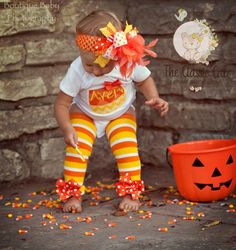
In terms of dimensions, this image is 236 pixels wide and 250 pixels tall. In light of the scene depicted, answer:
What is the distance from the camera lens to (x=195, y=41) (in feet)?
12.9

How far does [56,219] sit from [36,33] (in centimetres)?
124

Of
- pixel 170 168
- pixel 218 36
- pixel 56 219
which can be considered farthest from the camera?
pixel 170 168

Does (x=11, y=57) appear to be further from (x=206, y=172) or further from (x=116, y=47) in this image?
(x=206, y=172)

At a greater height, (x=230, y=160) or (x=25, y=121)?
(x=25, y=121)

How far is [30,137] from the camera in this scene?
3994 mm

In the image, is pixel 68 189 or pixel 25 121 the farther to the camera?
pixel 25 121

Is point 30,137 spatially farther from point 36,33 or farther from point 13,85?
point 36,33

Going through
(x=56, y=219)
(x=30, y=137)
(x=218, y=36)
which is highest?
(x=218, y=36)

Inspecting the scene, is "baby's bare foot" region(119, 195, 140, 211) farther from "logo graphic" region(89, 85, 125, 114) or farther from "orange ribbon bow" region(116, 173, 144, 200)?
"logo graphic" region(89, 85, 125, 114)

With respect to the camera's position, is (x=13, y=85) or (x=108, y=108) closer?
(x=108, y=108)

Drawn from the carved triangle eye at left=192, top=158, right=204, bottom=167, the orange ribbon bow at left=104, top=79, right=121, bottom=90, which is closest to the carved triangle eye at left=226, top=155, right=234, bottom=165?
the carved triangle eye at left=192, top=158, right=204, bottom=167

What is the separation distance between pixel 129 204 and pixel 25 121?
94 cm

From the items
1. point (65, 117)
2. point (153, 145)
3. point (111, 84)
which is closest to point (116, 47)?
point (111, 84)

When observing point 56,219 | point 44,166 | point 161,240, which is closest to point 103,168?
point 44,166
